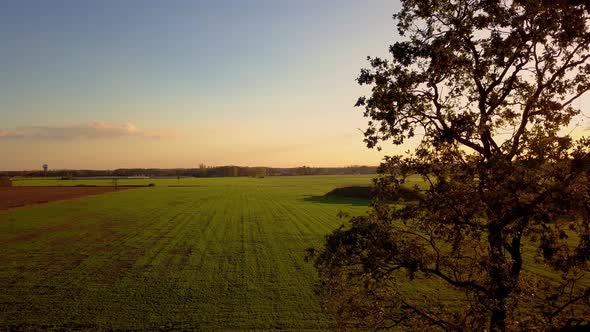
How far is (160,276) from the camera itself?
24156 mm

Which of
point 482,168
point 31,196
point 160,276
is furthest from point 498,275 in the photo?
point 31,196

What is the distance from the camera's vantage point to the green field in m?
17.5

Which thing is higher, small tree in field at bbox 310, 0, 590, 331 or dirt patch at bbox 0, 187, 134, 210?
small tree in field at bbox 310, 0, 590, 331

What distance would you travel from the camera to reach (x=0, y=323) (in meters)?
16.8

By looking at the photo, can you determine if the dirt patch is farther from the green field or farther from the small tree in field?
the small tree in field

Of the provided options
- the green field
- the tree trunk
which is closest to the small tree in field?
the tree trunk

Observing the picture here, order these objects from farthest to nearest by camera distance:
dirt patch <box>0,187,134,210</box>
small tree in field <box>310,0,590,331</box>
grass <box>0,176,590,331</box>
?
dirt patch <box>0,187,134,210</box>, grass <box>0,176,590,331</box>, small tree in field <box>310,0,590,331</box>

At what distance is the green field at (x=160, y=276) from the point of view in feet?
57.4

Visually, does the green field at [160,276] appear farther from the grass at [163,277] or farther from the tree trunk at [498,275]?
the tree trunk at [498,275]

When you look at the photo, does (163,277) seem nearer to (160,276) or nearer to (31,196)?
(160,276)


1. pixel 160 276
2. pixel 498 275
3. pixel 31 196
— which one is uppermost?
pixel 498 275

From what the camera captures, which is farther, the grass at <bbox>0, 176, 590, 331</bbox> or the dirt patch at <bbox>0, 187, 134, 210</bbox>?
the dirt patch at <bbox>0, 187, 134, 210</bbox>

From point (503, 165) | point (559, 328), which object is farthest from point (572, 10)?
point (559, 328)

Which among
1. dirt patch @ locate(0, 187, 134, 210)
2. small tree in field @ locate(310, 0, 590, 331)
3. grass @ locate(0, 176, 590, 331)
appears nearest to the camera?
small tree in field @ locate(310, 0, 590, 331)
